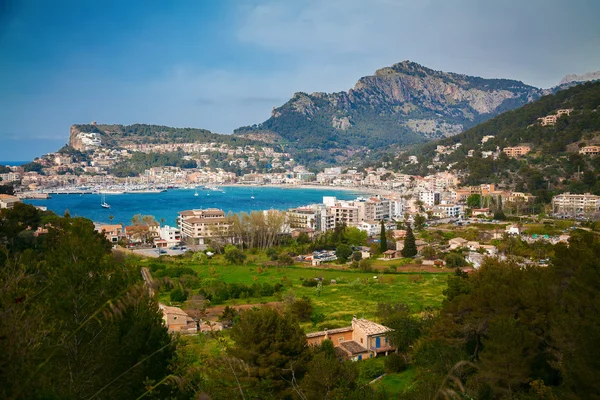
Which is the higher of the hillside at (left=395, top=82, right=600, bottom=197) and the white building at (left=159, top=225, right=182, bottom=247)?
the hillside at (left=395, top=82, right=600, bottom=197)

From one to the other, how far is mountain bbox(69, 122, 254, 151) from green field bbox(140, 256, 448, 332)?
99900 millimetres

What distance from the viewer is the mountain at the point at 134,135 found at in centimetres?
11100

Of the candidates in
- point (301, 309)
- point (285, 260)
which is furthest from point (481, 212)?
point (301, 309)

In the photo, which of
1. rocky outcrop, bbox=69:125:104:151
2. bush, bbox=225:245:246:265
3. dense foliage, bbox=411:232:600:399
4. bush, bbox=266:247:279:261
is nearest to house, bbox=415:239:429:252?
bush, bbox=266:247:279:261

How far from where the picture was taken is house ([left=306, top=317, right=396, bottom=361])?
10191mm

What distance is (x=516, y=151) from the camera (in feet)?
162

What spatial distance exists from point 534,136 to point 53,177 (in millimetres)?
77358

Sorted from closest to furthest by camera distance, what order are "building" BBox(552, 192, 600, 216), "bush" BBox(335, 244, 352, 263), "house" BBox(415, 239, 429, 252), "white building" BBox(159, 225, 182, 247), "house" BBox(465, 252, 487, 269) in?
"house" BBox(465, 252, 487, 269), "bush" BBox(335, 244, 352, 263), "house" BBox(415, 239, 429, 252), "white building" BBox(159, 225, 182, 247), "building" BBox(552, 192, 600, 216)

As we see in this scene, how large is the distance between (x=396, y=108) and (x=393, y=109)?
1.10 metres

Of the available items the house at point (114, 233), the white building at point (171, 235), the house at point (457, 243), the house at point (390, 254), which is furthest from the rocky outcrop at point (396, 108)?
the house at point (390, 254)

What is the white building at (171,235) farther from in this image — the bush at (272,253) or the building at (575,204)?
the building at (575,204)

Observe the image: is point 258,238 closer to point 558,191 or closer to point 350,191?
point 558,191

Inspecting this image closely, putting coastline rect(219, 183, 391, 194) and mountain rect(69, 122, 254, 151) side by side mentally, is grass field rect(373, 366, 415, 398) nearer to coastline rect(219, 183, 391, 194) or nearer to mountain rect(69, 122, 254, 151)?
coastline rect(219, 183, 391, 194)

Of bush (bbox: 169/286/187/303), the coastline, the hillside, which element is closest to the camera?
bush (bbox: 169/286/187/303)
